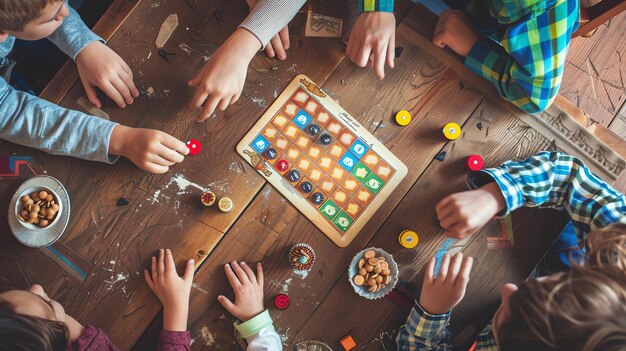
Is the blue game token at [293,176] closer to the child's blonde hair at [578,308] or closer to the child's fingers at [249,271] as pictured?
the child's fingers at [249,271]

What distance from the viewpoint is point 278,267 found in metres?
1.29

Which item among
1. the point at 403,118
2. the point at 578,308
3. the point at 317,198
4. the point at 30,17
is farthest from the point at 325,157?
the point at 30,17

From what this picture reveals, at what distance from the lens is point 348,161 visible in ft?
4.32

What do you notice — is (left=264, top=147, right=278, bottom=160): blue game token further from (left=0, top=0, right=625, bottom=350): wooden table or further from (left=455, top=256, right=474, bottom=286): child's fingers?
(left=455, top=256, right=474, bottom=286): child's fingers

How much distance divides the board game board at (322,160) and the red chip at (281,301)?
21 centimetres

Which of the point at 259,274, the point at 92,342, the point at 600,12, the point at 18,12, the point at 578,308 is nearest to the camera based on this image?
the point at 578,308

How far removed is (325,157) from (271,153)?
15 cm

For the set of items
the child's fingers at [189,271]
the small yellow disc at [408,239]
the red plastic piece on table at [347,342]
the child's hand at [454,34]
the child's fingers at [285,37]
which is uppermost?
the child's hand at [454,34]

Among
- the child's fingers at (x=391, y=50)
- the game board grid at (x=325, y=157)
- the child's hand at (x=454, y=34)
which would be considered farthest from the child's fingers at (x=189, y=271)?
the child's hand at (x=454, y=34)

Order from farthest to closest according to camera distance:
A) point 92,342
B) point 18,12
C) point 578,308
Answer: point 92,342
point 18,12
point 578,308

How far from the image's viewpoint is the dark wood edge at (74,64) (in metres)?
1.31

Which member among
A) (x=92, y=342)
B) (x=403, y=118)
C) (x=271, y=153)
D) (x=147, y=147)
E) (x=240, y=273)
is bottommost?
(x=92, y=342)

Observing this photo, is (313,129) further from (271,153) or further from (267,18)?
(267,18)

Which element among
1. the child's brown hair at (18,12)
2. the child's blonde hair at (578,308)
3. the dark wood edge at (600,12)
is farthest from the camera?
the dark wood edge at (600,12)
